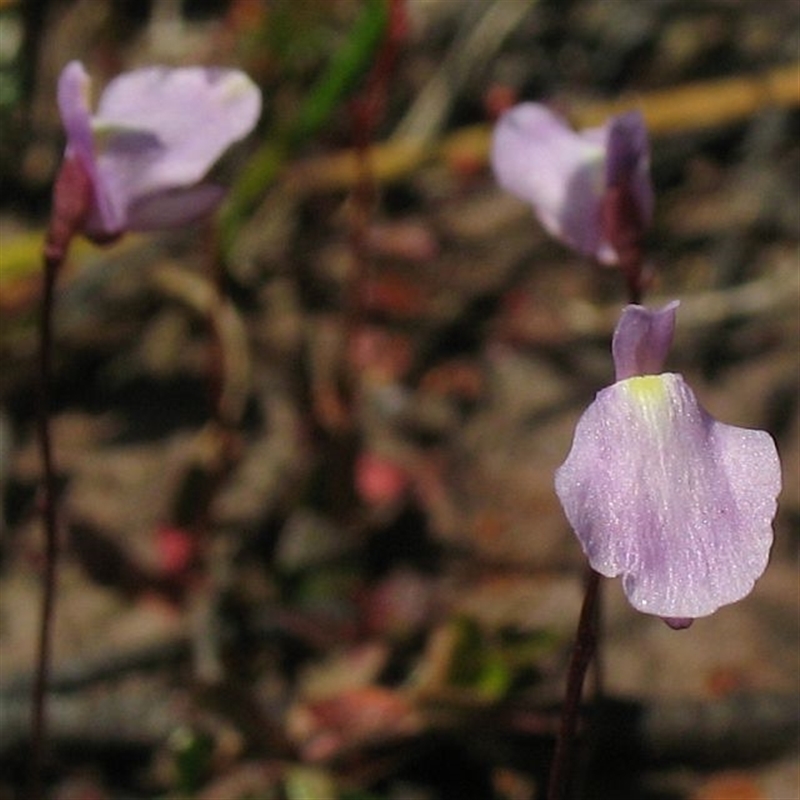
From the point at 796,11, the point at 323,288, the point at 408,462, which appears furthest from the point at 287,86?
the point at 796,11

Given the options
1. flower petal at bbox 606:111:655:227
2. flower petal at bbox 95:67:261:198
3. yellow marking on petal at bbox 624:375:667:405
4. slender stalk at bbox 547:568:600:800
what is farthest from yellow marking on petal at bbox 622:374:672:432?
flower petal at bbox 95:67:261:198

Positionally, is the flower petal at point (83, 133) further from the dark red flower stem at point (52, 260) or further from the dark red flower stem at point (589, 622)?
the dark red flower stem at point (589, 622)

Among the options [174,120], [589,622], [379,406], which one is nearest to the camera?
[589,622]

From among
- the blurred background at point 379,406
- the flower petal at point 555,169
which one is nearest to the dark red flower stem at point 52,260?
the blurred background at point 379,406

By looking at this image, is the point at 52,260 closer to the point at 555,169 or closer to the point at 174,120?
the point at 174,120

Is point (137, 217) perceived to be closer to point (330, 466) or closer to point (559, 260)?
point (330, 466)

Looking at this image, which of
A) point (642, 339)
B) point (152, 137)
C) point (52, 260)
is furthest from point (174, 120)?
point (642, 339)

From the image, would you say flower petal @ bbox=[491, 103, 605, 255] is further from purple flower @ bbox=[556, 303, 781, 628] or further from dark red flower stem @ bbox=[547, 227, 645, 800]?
purple flower @ bbox=[556, 303, 781, 628]
